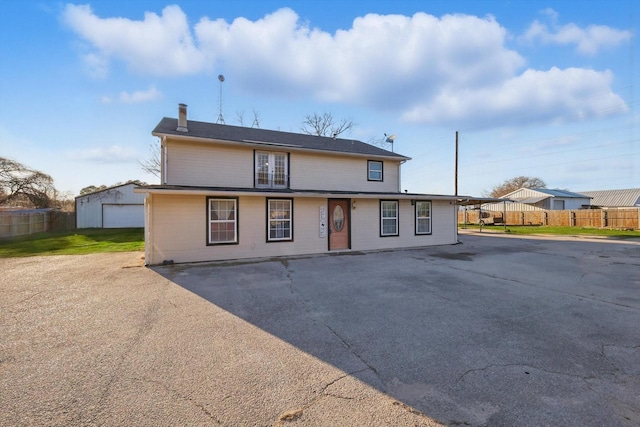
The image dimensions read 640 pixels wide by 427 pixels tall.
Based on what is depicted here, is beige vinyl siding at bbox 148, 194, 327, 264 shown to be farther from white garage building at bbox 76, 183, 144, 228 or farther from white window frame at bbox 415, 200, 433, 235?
white garage building at bbox 76, 183, 144, 228

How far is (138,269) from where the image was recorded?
8.91 m

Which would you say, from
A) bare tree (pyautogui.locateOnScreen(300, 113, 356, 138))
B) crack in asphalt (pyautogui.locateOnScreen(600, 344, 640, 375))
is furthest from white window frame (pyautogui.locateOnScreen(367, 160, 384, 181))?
bare tree (pyautogui.locateOnScreen(300, 113, 356, 138))

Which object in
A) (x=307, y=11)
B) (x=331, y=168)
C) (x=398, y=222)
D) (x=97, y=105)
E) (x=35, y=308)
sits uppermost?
(x=307, y=11)

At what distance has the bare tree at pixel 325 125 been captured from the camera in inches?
1089

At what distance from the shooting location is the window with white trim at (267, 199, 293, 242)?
11.3 m

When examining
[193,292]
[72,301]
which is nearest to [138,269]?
[72,301]

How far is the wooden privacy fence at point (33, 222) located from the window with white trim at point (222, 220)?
18.7m

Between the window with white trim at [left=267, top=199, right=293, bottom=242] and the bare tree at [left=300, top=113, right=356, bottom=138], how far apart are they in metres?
17.8

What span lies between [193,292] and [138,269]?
3.75 meters

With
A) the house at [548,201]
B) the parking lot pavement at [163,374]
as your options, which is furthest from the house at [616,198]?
the parking lot pavement at [163,374]

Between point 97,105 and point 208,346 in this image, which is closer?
point 208,346

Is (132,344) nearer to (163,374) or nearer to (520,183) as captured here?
(163,374)

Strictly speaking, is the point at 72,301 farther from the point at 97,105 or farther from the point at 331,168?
the point at 331,168

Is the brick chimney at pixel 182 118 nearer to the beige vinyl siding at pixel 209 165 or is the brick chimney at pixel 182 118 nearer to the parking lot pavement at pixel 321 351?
the beige vinyl siding at pixel 209 165
